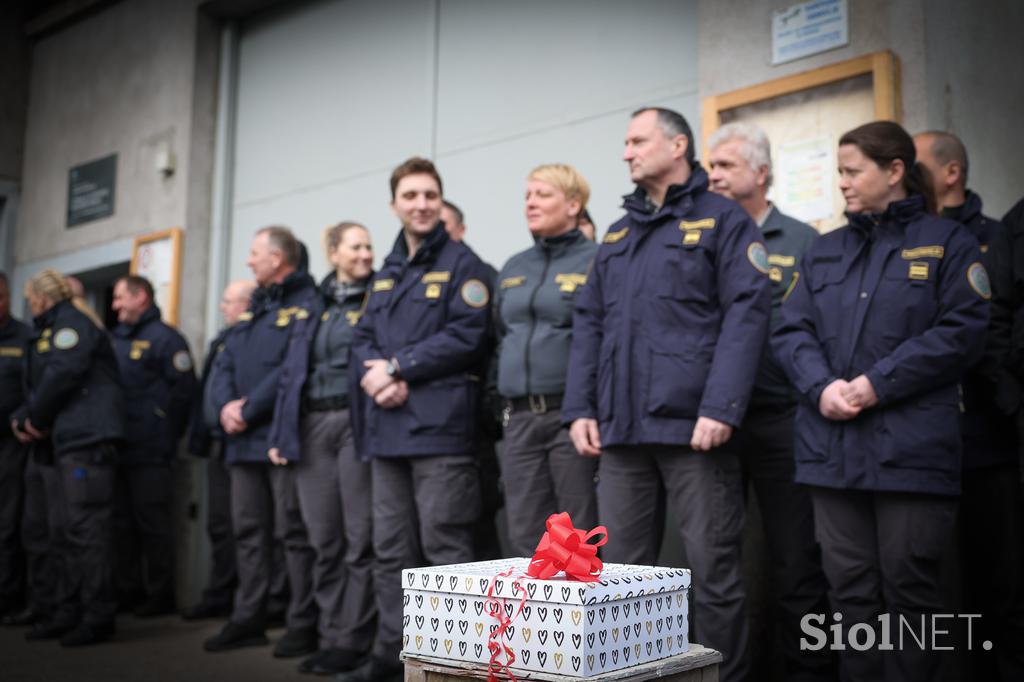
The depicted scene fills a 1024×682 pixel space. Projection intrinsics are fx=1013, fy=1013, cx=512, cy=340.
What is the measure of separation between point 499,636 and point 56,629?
406cm

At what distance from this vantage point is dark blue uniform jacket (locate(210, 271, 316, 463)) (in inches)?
186

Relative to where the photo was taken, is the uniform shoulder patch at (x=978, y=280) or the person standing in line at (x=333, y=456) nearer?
the uniform shoulder patch at (x=978, y=280)

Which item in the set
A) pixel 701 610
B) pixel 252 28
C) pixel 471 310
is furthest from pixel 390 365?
pixel 252 28

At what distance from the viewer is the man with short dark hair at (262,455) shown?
15.3 ft

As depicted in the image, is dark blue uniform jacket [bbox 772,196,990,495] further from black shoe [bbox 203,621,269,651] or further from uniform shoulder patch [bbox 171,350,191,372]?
uniform shoulder patch [bbox 171,350,191,372]

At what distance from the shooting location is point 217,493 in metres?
6.02

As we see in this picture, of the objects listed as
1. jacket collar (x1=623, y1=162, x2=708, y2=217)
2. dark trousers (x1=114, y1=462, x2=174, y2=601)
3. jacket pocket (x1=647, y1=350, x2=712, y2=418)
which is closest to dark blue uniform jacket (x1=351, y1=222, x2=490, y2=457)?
jacket collar (x1=623, y1=162, x2=708, y2=217)

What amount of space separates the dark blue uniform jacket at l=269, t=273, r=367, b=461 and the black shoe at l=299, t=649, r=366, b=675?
0.84 m

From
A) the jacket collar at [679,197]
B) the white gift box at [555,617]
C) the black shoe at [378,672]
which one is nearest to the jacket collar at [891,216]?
the jacket collar at [679,197]

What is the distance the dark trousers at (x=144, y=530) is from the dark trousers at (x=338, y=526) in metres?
1.84

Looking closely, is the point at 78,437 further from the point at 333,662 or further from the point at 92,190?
the point at 92,190

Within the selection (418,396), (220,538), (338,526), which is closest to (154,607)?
(220,538)

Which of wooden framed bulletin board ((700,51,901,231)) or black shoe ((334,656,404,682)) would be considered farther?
black shoe ((334,656,404,682))

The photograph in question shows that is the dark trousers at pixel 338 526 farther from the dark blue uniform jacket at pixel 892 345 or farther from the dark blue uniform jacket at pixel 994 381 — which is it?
the dark blue uniform jacket at pixel 994 381
